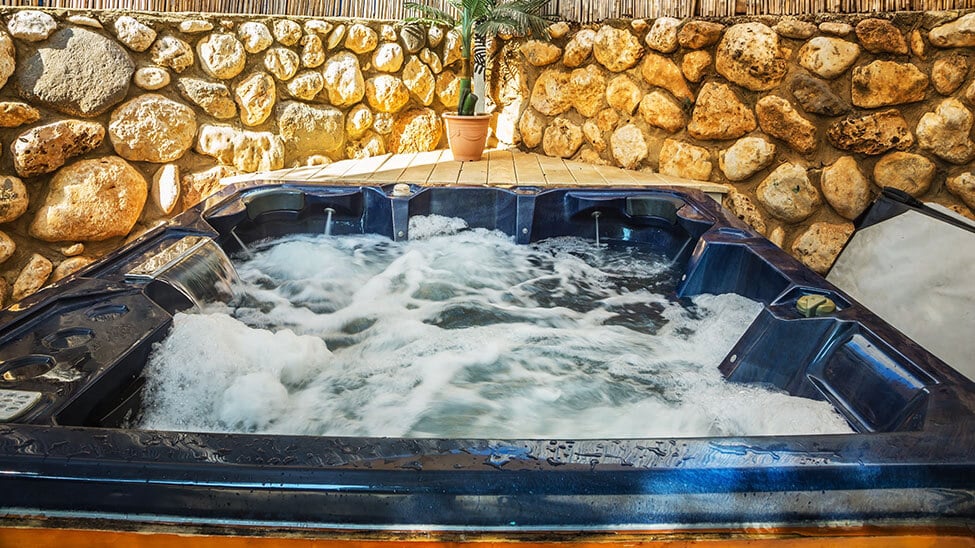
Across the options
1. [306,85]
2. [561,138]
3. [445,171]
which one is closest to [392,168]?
[445,171]

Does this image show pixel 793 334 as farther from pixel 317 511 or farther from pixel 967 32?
pixel 967 32

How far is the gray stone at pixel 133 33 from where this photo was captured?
→ 2983 millimetres

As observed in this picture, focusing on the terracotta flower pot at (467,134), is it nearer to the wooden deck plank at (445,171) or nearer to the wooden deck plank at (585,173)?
the wooden deck plank at (445,171)

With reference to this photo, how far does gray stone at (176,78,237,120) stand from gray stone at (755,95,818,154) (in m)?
2.62

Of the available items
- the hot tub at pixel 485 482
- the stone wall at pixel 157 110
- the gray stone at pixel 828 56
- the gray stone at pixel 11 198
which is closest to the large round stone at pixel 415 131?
the stone wall at pixel 157 110

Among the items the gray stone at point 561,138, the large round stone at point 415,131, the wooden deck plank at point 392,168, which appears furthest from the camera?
the large round stone at point 415,131

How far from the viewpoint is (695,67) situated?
3.27 meters

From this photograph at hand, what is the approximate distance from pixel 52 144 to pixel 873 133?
11.6ft

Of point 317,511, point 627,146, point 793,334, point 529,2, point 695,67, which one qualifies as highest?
point 529,2

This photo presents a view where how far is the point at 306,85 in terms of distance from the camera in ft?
11.9

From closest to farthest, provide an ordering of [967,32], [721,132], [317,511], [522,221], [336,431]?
1. [317,511]
2. [336,431]
3. [967,32]
4. [522,221]
5. [721,132]

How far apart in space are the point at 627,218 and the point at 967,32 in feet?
4.76

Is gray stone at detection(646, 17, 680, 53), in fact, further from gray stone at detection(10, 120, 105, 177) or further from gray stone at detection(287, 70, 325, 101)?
gray stone at detection(10, 120, 105, 177)

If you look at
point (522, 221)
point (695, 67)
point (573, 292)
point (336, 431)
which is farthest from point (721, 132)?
point (336, 431)
